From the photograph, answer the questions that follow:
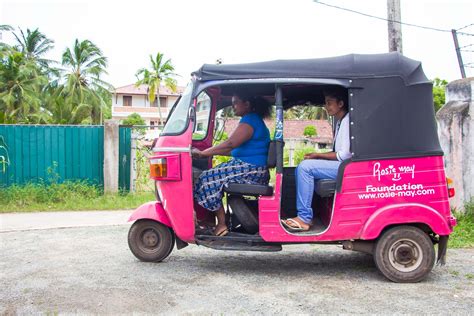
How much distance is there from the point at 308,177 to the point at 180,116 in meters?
1.59

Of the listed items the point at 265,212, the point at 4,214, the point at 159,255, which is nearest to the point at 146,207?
the point at 159,255

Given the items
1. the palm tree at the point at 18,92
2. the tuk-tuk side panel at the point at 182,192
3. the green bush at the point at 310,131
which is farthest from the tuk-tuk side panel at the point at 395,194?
the palm tree at the point at 18,92

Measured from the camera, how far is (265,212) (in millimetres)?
5434

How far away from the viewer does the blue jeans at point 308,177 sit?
5.41 meters

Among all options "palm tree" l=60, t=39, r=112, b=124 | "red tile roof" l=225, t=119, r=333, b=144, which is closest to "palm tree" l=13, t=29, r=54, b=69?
"palm tree" l=60, t=39, r=112, b=124

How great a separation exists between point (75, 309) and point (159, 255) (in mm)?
1695

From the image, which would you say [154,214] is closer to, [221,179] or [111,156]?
[221,179]

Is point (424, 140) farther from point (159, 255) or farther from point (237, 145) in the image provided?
point (159, 255)

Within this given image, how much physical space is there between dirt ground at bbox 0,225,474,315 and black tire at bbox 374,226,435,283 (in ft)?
0.44

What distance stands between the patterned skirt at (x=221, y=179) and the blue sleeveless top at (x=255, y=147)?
0.07 m

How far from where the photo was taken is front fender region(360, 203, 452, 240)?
204 inches

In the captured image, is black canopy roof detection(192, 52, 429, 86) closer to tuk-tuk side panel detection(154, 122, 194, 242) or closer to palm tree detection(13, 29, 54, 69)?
tuk-tuk side panel detection(154, 122, 194, 242)

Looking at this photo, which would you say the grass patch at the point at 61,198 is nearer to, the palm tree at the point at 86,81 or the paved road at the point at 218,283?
the paved road at the point at 218,283

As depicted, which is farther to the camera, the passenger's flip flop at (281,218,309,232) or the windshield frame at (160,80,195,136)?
the windshield frame at (160,80,195,136)
